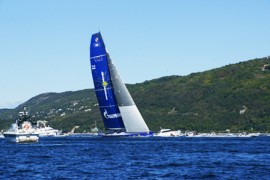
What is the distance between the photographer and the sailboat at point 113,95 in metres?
163

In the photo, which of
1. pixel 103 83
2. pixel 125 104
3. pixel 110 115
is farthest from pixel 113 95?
pixel 110 115

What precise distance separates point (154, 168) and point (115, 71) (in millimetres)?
97096

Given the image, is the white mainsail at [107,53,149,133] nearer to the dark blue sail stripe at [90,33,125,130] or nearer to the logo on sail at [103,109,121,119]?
the dark blue sail stripe at [90,33,125,130]

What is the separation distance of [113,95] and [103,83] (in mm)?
4049

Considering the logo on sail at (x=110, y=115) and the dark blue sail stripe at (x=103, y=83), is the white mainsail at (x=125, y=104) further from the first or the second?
the logo on sail at (x=110, y=115)

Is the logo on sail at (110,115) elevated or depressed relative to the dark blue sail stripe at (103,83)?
depressed

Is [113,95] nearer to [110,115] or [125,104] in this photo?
[125,104]

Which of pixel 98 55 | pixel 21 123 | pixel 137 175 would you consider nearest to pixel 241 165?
pixel 137 175

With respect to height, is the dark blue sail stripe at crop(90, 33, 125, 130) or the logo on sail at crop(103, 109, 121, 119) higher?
the dark blue sail stripe at crop(90, 33, 125, 130)

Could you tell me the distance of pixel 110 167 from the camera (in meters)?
70.7

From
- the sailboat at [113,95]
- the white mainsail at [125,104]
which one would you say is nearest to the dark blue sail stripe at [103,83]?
the sailboat at [113,95]

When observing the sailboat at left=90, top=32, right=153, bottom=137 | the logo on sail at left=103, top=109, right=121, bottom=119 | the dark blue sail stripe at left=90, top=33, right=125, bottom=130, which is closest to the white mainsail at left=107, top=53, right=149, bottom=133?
the sailboat at left=90, top=32, right=153, bottom=137

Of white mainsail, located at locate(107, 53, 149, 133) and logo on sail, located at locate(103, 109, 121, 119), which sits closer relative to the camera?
white mainsail, located at locate(107, 53, 149, 133)

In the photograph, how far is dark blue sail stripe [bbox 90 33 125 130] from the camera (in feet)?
538
